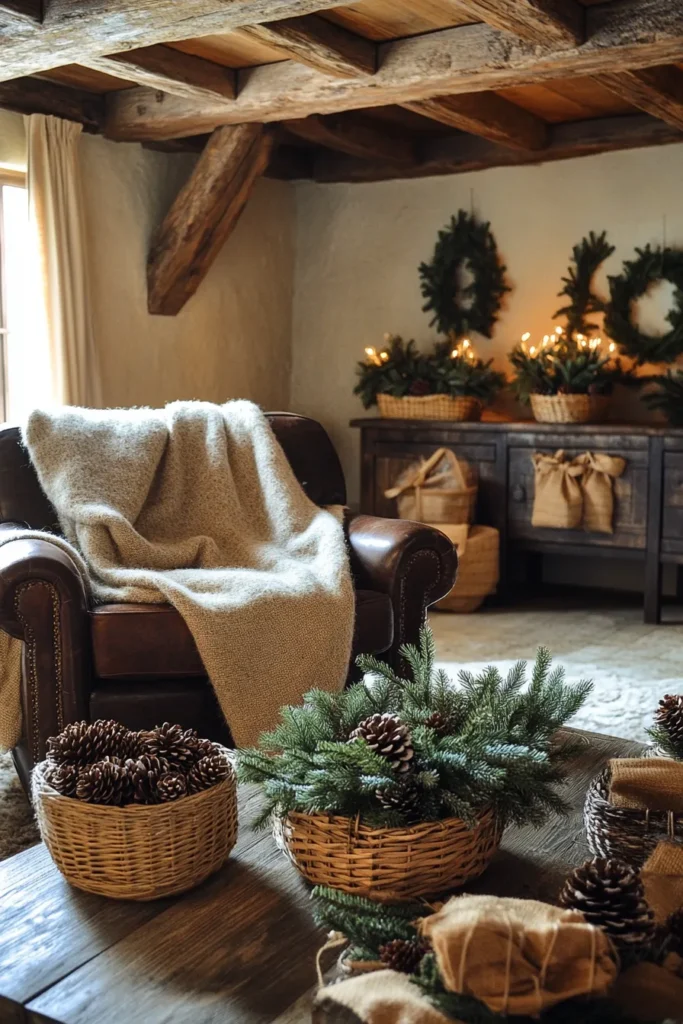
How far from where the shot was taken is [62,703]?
236 cm

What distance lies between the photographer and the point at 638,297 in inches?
187

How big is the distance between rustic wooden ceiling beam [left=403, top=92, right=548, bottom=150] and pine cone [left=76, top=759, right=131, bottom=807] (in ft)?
10.2

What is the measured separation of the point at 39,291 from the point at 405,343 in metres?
1.90

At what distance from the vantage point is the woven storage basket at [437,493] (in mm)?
4586

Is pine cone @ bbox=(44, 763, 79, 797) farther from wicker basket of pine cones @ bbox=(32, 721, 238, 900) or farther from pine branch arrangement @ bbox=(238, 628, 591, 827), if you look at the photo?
pine branch arrangement @ bbox=(238, 628, 591, 827)

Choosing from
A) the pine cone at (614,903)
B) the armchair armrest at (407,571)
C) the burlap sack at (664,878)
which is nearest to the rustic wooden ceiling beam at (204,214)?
the armchair armrest at (407,571)

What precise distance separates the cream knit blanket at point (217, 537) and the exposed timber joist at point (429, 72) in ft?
4.07

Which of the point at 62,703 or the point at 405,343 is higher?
the point at 405,343

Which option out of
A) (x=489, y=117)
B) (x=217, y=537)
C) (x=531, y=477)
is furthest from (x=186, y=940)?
(x=489, y=117)

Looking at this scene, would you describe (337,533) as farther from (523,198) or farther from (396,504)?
(523,198)

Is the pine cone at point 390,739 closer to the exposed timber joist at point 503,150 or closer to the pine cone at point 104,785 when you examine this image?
the pine cone at point 104,785

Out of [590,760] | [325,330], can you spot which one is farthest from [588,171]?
[590,760]

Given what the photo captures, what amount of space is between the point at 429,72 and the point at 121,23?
109 cm

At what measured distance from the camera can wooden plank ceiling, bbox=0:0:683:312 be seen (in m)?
2.82
